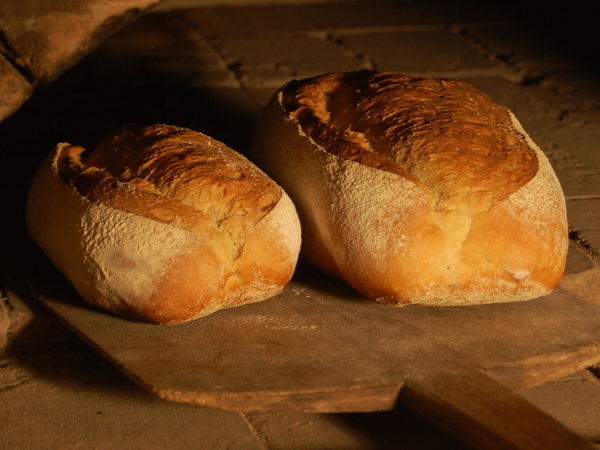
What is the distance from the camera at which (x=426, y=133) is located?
5.32 feet

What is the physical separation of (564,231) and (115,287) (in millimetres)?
938

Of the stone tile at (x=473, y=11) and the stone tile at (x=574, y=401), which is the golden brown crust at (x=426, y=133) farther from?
the stone tile at (x=473, y=11)

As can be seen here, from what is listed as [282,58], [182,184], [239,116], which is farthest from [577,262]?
[282,58]

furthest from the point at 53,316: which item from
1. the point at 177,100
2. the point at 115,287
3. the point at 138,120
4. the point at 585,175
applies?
the point at 585,175

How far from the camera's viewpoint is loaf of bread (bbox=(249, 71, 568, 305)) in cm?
151

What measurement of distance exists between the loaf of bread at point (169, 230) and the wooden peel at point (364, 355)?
6 centimetres

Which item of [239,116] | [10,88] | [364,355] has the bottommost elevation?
[364,355]

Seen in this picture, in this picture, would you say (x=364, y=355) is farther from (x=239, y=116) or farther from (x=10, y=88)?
(x=239, y=116)

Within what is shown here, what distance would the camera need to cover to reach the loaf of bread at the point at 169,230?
146 centimetres

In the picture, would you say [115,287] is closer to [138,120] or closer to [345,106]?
[345,106]

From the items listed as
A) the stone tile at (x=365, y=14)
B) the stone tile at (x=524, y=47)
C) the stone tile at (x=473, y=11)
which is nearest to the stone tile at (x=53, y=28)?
the stone tile at (x=365, y=14)

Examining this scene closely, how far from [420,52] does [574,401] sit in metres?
2.18

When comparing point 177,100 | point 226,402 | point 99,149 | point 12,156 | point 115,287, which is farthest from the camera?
point 177,100

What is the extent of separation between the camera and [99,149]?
177cm
